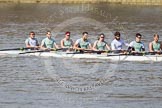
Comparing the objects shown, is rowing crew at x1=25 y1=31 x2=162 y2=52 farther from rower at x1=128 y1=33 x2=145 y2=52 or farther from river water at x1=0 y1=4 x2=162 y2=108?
river water at x1=0 y1=4 x2=162 y2=108

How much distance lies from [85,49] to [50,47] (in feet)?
7.79

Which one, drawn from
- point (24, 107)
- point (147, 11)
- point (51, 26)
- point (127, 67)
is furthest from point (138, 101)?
point (147, 11)

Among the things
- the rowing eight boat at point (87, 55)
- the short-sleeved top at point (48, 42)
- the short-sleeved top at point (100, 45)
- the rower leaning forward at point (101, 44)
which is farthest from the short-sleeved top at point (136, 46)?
the short-sleeved top at point (48, 42)

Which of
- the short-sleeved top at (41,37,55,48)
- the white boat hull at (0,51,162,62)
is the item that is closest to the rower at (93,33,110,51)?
the white boat hull at (0,51,162,62)

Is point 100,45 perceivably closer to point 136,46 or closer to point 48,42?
point 136,46

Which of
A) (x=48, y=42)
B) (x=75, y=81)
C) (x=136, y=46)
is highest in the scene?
(x=48, y=42)

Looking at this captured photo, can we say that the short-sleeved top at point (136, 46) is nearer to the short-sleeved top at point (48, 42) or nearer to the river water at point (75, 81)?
the river water at point (75, 81)

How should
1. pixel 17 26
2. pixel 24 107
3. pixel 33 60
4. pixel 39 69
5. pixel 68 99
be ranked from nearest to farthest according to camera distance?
pixel 24 107
pixel 68 99
pixel 39 69
pixel 33 60
pixel 17 26

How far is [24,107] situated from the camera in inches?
844

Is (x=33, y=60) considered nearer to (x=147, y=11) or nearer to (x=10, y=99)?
(x=10, y=99)

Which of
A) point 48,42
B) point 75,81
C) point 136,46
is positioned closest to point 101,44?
point 136,46

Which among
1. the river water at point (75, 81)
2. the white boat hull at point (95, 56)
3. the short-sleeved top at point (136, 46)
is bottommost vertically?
the river water at point (75, 81)

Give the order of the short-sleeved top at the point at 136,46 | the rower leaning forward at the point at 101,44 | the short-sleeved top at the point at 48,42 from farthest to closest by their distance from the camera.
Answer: the short-sleeved top at the point at 48,42 < the rower leaning forward at the point at 101,44 < the short-sleeved top at the point at 136,46

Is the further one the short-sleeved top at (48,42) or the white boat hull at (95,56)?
the short-sleeved top at (48,42)
